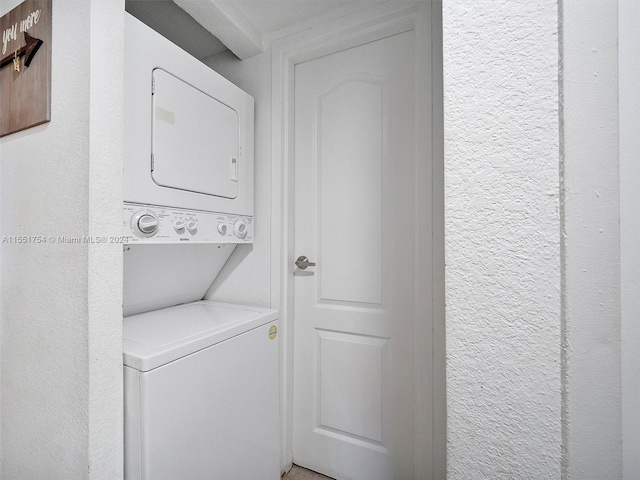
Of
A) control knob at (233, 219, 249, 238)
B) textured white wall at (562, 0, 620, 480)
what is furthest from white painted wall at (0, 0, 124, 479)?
textured white wall at (562, 0, 620, 480)

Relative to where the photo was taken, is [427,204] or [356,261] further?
[356,261]

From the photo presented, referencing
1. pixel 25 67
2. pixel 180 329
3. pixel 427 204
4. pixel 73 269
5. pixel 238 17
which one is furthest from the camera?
pixel 238 17

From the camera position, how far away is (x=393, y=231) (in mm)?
1618

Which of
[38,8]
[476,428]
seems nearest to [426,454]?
[476,428]

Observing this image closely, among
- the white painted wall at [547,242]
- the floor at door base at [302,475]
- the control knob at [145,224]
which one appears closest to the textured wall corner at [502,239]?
the white painted wall at [547,242]

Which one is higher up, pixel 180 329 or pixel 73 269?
pixel 73 269

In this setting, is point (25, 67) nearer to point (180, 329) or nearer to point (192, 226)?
point (192, 226)

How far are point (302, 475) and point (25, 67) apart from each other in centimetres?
237

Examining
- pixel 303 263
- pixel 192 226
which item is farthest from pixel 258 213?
pixel 192 226

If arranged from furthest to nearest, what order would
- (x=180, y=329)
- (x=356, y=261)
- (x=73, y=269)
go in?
(x=356, y=261)
(x=180, y=329)
(x=73, y=269)

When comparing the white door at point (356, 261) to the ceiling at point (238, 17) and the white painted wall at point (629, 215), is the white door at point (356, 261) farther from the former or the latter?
the white painted wall at point (629, 215)

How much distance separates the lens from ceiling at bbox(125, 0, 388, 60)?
5.05ft

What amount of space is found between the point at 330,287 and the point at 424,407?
0.78 m

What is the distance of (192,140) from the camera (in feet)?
4.45
